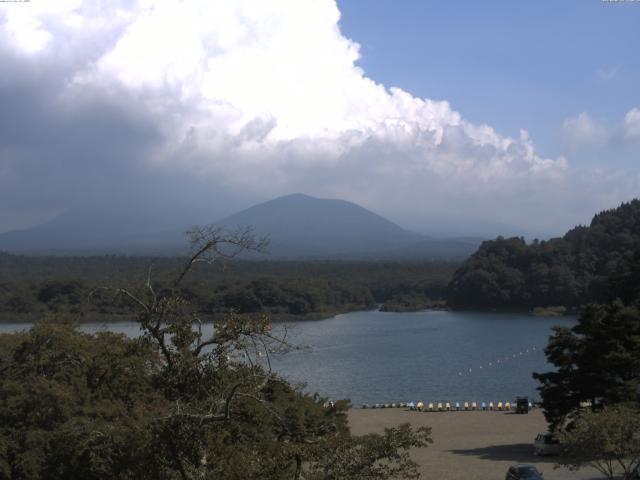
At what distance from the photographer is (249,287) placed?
54.1 m

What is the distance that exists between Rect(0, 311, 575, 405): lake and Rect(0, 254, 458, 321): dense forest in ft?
8.30

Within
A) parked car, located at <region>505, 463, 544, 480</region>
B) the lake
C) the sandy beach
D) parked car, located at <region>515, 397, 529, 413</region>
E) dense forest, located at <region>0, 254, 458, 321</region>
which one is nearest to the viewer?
parked car, located at <region>505, 463, 544, 480</region>

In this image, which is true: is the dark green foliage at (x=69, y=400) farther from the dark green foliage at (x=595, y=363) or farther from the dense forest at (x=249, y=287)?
the dense forest at (x=249, y=287)

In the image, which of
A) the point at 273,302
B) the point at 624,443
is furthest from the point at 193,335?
the point at 273,302

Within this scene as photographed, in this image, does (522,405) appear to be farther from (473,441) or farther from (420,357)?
(420,357)

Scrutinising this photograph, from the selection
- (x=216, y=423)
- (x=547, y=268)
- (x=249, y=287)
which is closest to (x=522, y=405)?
(x=216, y=423)

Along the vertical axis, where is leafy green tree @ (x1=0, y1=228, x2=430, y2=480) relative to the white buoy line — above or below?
above

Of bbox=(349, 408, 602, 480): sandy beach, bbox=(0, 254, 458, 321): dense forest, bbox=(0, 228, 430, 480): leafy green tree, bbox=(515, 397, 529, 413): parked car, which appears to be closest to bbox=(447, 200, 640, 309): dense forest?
bbox=(0, 254, 458, 321): dense forest

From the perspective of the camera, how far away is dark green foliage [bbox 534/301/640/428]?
14250 millimetres

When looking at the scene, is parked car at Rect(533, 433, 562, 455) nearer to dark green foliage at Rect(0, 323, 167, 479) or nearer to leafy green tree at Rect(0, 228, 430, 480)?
dark green foliage at Rect(0, 323, 167, 479)

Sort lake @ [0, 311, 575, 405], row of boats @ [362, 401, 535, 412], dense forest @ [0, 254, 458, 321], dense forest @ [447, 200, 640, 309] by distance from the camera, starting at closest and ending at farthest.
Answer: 1. row of boats @ [362, 401, 535, 412]
2. lake @ [0, 311, 575, 405]
3. dense forest @ [0, 254, 458, 321]
4. dense forest @ [447, 200, 640, 309]

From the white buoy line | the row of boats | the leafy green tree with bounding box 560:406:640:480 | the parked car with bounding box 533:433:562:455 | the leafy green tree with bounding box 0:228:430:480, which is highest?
the leafy green tree with bounding box 0:228:430:480

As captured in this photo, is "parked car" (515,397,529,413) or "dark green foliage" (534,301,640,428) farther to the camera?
"parked car" (515,397,529,413)

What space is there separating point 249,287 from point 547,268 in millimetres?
21351
